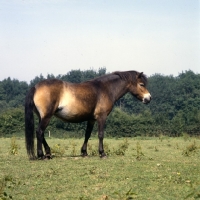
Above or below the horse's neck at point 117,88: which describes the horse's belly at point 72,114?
below

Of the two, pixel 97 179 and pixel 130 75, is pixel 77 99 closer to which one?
pixel 130 75

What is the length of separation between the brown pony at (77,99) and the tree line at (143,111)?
25.7 meters

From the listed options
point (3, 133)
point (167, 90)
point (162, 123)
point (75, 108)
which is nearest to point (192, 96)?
point (167, 90)

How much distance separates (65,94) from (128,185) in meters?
4.63

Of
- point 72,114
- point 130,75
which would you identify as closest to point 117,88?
point 130,75

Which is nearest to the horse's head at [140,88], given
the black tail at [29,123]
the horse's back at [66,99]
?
the horse's back at [66,99]

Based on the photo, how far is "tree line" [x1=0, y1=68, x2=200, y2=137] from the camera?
42094 mm

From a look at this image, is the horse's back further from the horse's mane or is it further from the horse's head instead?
the horse's head

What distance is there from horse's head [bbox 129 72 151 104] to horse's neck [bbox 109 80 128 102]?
0.87ft

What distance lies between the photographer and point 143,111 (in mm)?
72875

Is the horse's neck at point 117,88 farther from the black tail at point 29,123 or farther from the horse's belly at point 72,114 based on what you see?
the black tail at point 29,123

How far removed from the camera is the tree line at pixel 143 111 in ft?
138

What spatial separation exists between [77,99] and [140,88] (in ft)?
7.39

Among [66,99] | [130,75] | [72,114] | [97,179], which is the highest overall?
[130,75]
